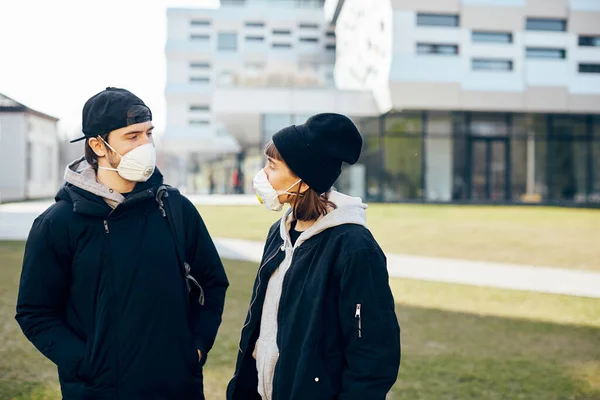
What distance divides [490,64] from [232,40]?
112 feet

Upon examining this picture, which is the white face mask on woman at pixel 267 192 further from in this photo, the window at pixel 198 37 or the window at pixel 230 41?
the window at pixel 198 37

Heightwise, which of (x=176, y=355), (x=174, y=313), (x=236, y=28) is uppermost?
(x=236, y=28)

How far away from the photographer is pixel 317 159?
2.58 m

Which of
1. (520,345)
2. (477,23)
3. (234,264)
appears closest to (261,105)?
(477,23)

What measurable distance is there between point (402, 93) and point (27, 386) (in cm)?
2989

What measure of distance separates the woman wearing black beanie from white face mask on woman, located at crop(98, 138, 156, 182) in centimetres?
51

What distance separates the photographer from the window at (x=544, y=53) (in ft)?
113

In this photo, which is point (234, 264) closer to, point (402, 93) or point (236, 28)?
point (402, 93)

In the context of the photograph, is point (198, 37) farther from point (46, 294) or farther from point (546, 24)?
point (46, 294)

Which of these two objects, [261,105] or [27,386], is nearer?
[27,386]

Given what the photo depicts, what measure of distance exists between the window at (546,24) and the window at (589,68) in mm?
2393

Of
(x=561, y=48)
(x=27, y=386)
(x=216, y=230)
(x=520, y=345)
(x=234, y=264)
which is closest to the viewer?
(x=27, y=386)

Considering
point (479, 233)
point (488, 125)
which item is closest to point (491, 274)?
point (479, 233)

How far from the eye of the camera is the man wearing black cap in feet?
8.45
